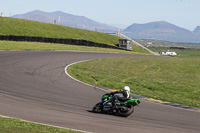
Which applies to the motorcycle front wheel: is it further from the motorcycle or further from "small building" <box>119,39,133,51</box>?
"small building" <box>119,39,133,51</box>

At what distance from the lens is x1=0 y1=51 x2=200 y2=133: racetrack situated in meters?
12.2

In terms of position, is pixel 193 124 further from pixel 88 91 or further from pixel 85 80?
pixel 85 80

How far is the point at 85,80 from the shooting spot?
952 inches

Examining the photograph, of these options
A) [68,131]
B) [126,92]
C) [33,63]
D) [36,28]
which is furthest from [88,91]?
[36,28]

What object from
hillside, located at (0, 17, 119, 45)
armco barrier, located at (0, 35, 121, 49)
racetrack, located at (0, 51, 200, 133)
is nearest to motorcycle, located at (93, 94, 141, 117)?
racetrack, located at (0, 51, 200, 133)

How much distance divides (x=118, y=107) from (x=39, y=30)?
49.8 metres

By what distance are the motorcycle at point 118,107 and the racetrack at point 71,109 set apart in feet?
1.15

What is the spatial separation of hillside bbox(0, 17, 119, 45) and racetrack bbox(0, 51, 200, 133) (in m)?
33.2

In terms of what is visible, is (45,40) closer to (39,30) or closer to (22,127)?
(39,30)

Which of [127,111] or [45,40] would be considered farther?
[45,40]

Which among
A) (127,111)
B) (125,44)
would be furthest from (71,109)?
(125,44)

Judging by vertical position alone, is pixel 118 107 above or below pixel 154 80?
above

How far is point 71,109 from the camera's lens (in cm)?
1447

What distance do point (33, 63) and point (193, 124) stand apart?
19.5 metres
